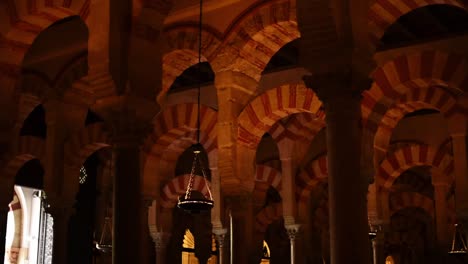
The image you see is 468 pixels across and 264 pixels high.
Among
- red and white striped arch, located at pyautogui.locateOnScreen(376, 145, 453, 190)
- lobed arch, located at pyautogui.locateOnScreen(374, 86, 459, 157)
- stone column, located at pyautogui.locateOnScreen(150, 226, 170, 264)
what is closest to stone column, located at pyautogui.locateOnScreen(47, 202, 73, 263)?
stone column, located at pyautogui.locateOnScreen(150, 226, 170, 264)

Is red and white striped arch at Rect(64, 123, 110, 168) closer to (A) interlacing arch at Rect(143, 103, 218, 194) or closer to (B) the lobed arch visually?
(A) interlacing arch at Rect(143, 103, 218, 194)

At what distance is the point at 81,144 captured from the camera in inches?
309

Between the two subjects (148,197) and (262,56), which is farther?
(148,197)

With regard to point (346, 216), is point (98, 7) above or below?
above

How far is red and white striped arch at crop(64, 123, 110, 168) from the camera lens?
25.7 feet

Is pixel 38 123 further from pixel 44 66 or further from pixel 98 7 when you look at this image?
pixel 98 7

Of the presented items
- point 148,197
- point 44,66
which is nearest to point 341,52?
point 148,197

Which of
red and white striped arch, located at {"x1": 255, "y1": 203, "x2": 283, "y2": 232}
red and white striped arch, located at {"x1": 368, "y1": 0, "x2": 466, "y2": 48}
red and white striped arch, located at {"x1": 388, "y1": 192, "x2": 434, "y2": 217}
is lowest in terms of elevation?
red and white striped arch, located at {"x1": 255, "y1": 203, "x2": 283, "y2": 232}

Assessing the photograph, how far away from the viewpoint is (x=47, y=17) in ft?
19.7

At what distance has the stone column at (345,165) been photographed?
3871mm

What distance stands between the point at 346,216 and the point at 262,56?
318 centimetres

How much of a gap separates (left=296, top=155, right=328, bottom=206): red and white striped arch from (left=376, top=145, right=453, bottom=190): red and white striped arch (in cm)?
100

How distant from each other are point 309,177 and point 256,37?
439 cm

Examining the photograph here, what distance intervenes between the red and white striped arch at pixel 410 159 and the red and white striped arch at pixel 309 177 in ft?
3.30
